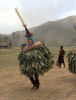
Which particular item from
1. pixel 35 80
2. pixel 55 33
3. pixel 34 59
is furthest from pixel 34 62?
pixel 55 33

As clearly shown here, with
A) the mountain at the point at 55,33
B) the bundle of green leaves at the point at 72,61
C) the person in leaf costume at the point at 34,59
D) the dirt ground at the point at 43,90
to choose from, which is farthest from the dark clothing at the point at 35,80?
the mountain at the point at 55,33

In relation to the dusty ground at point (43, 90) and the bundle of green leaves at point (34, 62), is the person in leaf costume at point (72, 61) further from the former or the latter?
the bundle of green leaves at point (34, 62)

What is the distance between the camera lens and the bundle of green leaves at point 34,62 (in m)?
9.83

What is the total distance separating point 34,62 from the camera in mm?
9891

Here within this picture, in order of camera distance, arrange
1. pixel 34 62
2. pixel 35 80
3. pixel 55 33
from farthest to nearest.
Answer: pixel 55 33
pixel 35 80
pixel 34 62

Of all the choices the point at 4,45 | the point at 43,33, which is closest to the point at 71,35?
the point at 43,33

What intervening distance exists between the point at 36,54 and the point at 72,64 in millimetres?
2483

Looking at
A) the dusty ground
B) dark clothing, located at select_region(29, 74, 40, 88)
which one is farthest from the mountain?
dark clothing, located at select_region(29, 74, 40, 88)

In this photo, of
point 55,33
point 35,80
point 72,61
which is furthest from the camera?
point 55,33

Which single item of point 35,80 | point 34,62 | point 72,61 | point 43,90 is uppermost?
point 34,62

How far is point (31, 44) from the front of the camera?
10.2m

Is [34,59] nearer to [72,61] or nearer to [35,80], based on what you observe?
[35,80]

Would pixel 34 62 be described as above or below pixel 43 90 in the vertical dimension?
above

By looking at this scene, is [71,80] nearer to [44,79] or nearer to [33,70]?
[44,79]
